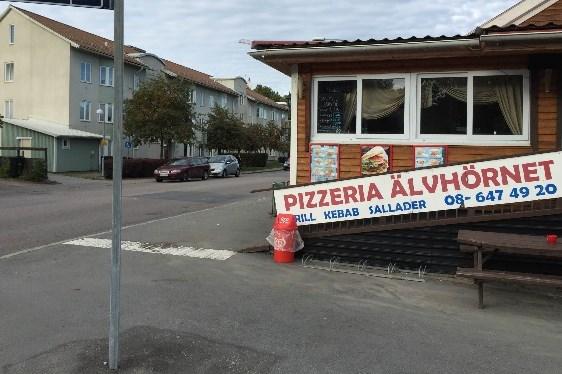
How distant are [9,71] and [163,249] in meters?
39.0

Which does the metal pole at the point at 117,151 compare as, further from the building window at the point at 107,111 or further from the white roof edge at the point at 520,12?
the building window at the point at 107,111

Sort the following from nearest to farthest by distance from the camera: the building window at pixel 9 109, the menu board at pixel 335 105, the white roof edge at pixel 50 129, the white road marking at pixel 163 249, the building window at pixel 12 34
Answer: the white road marking at pixel 163 249
the menu board at pixel 335 105
the white roof edge at pixel 50 129
the building window at pixel 12 34
the building window at pixel 9 109

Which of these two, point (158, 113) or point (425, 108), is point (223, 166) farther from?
point (425, 108)

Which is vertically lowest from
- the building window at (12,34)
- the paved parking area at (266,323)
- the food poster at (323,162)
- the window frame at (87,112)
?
the paved parking area at (266,323)

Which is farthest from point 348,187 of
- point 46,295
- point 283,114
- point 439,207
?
point 283,114

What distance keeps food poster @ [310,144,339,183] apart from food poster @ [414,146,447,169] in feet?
→ 4.48

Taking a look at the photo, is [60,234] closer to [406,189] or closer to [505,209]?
[406,189]

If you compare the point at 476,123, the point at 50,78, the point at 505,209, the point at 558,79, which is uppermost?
the point at 50,78

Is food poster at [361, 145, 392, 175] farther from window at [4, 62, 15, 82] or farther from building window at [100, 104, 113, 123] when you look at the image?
window at [4, 62, 15, 82]

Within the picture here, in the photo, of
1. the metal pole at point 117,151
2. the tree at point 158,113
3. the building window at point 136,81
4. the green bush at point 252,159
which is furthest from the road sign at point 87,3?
the green bush at point 252,159

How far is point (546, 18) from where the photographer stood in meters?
10.1

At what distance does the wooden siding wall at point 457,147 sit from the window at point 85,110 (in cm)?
3470

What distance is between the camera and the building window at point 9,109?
4159 centimetres

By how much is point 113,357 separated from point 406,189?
509 centimetres
